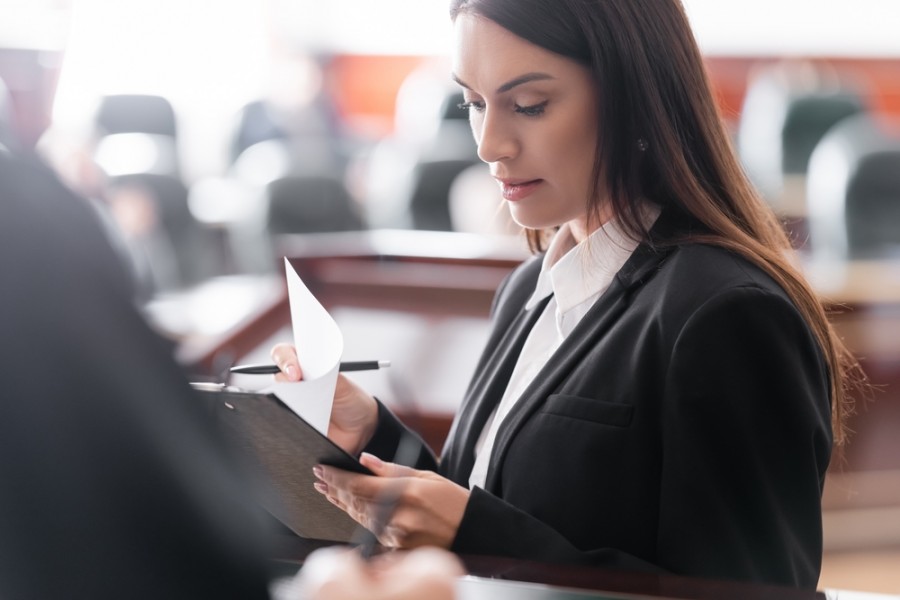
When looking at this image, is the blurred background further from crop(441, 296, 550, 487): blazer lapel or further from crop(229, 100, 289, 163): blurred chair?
crop(441, 296, 550, 487): blazer lapel

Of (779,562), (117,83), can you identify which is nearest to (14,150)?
(779,562)

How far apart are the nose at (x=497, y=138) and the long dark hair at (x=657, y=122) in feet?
0.35

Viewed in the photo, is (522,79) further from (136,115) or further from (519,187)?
(136,115)

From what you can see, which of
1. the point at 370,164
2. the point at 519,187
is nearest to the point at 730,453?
the point at 519,187

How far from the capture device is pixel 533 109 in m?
1.29

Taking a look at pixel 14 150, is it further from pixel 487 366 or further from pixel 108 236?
pixel 487 366

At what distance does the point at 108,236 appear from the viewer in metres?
0.56

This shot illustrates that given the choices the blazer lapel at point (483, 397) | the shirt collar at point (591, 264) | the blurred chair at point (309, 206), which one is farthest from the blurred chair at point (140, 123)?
the shirt collar at point (591, 264)

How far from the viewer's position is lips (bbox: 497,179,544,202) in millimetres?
1330

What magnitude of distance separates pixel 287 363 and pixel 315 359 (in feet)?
0.24

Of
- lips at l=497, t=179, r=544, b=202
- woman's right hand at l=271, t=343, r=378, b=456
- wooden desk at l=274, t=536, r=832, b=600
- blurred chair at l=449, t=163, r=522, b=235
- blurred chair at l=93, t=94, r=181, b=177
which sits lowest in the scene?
wooden desk at l=274, t=536, r=832, b=600

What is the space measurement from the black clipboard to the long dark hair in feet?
1.62

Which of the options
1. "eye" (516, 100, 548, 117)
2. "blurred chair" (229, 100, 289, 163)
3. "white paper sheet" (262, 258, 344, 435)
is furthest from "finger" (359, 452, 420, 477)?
"blurred chair" (229, 100, 289, 163)

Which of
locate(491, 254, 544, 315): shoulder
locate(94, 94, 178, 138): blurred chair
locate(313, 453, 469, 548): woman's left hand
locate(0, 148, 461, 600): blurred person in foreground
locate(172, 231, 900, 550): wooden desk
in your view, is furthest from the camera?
locate(94, 94, 178, 138): blurred chair
